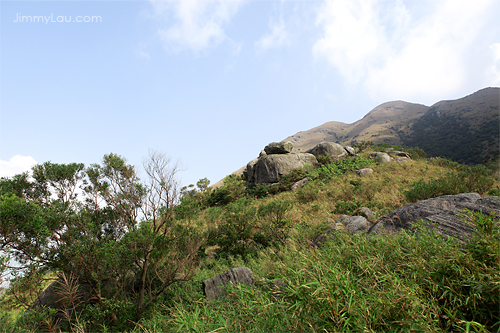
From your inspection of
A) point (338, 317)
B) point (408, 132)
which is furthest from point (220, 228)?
point (408, 132)

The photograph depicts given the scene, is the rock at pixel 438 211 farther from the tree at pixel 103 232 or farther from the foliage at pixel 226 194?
the foliage at pixel 226 194

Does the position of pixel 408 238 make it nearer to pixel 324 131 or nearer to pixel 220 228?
pixel 220 228

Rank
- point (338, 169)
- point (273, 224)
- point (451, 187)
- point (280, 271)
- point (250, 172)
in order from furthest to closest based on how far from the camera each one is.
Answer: point (250, 172), point (338, 169), point (273, 224), point (451, 187), point (280, 271)

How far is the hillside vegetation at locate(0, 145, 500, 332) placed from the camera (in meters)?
2.18

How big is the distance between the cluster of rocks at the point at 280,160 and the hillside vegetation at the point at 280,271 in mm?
5516

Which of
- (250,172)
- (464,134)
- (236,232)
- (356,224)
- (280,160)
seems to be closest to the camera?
(356,224)

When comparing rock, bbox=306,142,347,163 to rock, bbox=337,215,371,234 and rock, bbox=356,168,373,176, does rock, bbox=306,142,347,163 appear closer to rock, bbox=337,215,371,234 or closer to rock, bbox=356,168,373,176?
rock, bbox=356,168,373,176

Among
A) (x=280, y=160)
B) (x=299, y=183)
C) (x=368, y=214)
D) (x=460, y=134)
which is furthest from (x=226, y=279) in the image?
(x=460, y=134)

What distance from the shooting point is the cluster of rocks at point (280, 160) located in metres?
19.6

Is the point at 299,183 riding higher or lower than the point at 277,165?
lower

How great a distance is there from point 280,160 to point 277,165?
0.68 metres

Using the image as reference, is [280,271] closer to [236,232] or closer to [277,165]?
[236,232]

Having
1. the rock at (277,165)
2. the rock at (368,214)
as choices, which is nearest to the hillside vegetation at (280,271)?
the rock at (368,214)

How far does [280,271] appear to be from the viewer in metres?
3.73
